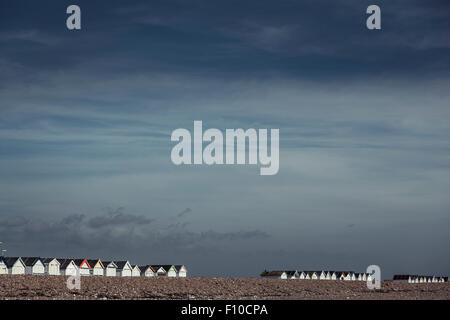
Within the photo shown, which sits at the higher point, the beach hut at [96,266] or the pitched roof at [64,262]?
the pitched roof at [64,262]

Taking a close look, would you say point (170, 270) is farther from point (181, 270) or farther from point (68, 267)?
point (68, 267)

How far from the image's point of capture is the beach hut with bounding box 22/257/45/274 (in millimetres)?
133000

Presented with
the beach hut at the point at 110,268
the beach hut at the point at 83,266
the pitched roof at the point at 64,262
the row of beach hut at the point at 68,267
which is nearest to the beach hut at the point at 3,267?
the row of beach hut at the point at 68,267

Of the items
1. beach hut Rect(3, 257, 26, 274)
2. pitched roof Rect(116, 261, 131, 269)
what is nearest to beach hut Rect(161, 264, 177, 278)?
pitched roof Rect(116, 261, 131, 269)

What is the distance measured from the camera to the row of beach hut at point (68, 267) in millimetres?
131000

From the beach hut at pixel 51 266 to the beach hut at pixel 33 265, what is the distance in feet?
3.27

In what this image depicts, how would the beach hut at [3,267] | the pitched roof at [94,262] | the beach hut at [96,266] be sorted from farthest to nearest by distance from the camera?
1. the pitched roof at [94,262]
2. the beach hut at [96,266]
3. the beach hut at [3,267]

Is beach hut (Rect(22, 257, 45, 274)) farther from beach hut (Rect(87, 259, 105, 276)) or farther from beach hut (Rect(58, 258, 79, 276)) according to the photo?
beach hut (Rect(87, 259, 105, 276))

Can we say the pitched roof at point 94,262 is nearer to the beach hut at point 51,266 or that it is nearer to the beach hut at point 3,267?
the beach hut at point 51,266

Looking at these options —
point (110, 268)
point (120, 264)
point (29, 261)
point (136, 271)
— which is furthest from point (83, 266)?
point (136, 271)

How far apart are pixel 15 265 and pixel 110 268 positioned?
89.9ft

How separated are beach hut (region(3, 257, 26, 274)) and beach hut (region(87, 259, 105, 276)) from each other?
18.6 m
